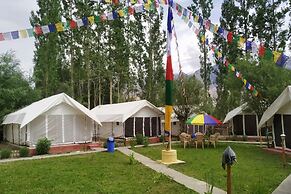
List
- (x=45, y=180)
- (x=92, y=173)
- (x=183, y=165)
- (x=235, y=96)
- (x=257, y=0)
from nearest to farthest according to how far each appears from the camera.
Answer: (x=45, y=180)
(x=92, y=173)
(x=183, y=165)
(x=235, y=96)
(x=257, y=0)

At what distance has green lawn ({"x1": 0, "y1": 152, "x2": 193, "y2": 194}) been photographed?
8.06 m

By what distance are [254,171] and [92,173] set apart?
532 cm

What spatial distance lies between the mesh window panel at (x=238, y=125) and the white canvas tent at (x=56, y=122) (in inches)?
524

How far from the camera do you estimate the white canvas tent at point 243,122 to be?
84.0 ft

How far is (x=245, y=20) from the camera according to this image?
2798 centimetres

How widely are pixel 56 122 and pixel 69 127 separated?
89 cm

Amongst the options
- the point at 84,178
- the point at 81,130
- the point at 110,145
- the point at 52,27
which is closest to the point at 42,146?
the point at 110,145

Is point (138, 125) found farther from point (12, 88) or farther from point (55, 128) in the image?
point (12, 88)

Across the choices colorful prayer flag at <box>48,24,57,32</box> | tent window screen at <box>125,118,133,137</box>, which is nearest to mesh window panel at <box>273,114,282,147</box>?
tent window screen at <box>125,118,133,137</box>

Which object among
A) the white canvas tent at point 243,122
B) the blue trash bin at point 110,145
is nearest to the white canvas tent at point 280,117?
the white canvas tent at point 243,122

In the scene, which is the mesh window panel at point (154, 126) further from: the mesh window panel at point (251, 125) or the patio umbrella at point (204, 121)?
the mesh window panel at point (251, 125)

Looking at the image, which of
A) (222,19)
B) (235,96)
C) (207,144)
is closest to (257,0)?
(222,19)

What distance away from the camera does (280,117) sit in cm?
1661

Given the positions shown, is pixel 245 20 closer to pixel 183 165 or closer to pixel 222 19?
pixel 222 19
